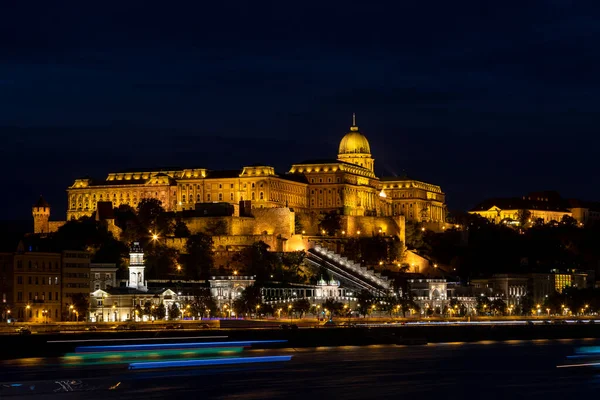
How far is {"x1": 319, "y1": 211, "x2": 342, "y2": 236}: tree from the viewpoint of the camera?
579 ft

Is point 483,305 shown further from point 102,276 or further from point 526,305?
point 102,276

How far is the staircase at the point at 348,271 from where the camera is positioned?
506ft

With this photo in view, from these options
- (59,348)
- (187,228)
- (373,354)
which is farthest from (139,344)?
(187,228)

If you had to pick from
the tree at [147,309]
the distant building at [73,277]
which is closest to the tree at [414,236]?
the tree at [147,309]

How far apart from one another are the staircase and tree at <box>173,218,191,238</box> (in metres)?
13.4

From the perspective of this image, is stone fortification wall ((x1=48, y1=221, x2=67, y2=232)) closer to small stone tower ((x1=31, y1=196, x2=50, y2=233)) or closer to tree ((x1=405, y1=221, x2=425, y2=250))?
small stone tower ((x1=31, y1=196, x2=50, y2=233))

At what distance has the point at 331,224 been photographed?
177 meters

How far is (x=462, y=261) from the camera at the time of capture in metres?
179

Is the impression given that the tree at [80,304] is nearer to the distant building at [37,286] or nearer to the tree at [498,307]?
the distant building at [37,286]

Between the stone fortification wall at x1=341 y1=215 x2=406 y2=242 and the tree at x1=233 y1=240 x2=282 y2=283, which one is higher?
the stone fortification wall at x1=341 y1=215 x2=406 y2=242

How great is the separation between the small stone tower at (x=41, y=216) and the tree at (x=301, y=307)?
4434 cm

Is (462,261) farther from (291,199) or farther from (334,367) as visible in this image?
(334,367)

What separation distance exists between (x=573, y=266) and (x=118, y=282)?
227 feet

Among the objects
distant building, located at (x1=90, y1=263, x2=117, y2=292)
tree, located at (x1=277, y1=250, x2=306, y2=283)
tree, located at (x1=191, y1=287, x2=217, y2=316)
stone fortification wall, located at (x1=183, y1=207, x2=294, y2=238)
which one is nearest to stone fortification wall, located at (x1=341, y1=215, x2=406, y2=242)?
stone fortification wall, located at (x1=183, y1=207, x2=294, y2=238)
